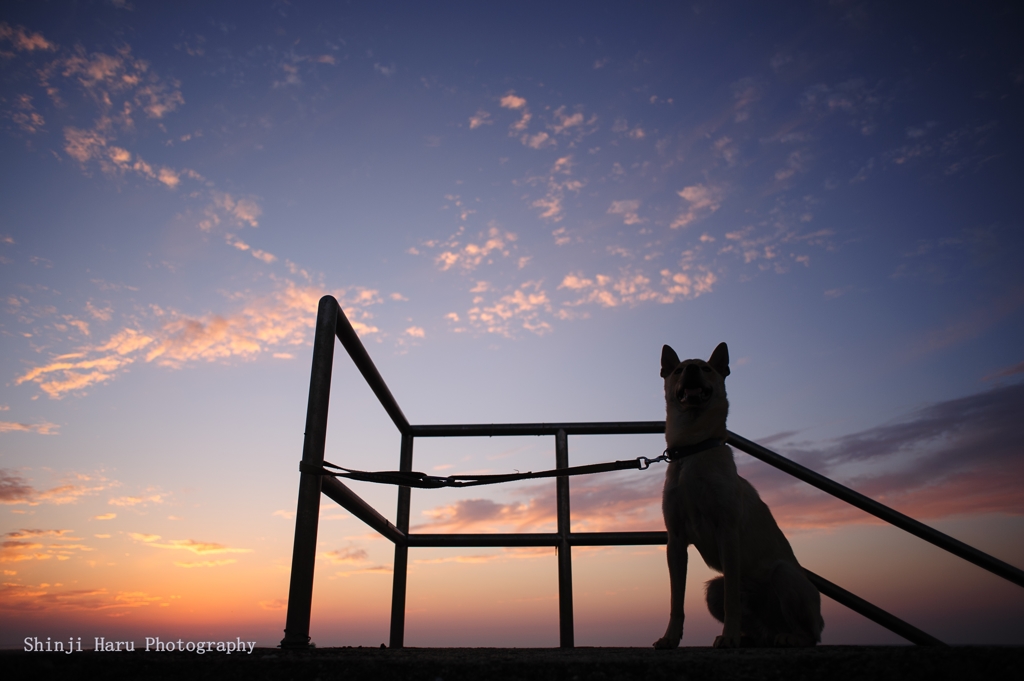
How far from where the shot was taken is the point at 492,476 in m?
2.66

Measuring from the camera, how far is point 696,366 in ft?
10.5

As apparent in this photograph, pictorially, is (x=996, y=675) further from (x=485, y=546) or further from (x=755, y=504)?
(x=485, y=546)

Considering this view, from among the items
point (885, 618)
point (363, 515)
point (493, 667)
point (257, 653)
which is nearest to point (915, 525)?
point (885, 618)

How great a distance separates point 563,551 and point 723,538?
0.95 meters

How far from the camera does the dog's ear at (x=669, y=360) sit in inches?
135

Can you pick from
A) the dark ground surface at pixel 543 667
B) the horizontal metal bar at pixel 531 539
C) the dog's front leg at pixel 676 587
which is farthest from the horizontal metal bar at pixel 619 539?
the dark ground surface at pixel 543 667

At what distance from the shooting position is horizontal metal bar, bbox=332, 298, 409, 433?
2473 millimetres

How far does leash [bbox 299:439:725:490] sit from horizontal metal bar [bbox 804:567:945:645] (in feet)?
3.05

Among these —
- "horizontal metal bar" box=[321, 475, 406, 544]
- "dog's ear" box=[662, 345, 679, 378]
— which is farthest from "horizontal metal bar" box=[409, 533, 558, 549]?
"dog's ear" box=[662, 345, 679, 378]

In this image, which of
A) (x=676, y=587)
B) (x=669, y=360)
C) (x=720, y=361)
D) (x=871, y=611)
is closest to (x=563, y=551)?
(x=676, y=587)

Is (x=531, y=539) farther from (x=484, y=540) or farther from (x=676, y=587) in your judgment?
(x=676, y=587)

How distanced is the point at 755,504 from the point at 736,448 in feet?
1.11

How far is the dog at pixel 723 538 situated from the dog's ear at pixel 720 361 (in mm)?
148

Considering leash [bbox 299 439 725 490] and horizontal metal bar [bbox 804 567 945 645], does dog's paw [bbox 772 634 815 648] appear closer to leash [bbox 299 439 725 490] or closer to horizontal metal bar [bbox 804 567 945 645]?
horizontal metal bar [bbox 804 567 945 645]
